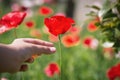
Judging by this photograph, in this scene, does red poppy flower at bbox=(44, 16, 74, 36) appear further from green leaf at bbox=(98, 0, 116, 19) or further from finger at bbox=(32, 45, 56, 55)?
green leaf at bbox=(98, 0, 116, 19)

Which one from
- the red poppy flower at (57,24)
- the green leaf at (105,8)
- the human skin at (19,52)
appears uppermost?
the green leaf at (105,8)

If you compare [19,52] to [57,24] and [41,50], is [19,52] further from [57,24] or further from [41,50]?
[57,24]

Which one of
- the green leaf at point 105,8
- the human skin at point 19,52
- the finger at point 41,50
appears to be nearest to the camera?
the human skin at point 19,52

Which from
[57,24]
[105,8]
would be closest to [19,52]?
[57,24]

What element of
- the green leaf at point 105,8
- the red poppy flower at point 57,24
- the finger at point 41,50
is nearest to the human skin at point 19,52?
the finger at point 41,50

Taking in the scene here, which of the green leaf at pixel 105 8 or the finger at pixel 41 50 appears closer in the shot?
the finger at pixel 41 50

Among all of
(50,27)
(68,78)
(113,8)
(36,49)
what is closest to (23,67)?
(36,49)

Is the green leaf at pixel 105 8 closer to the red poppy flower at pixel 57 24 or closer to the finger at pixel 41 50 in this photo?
the red poppy flower at pixel 57 24
